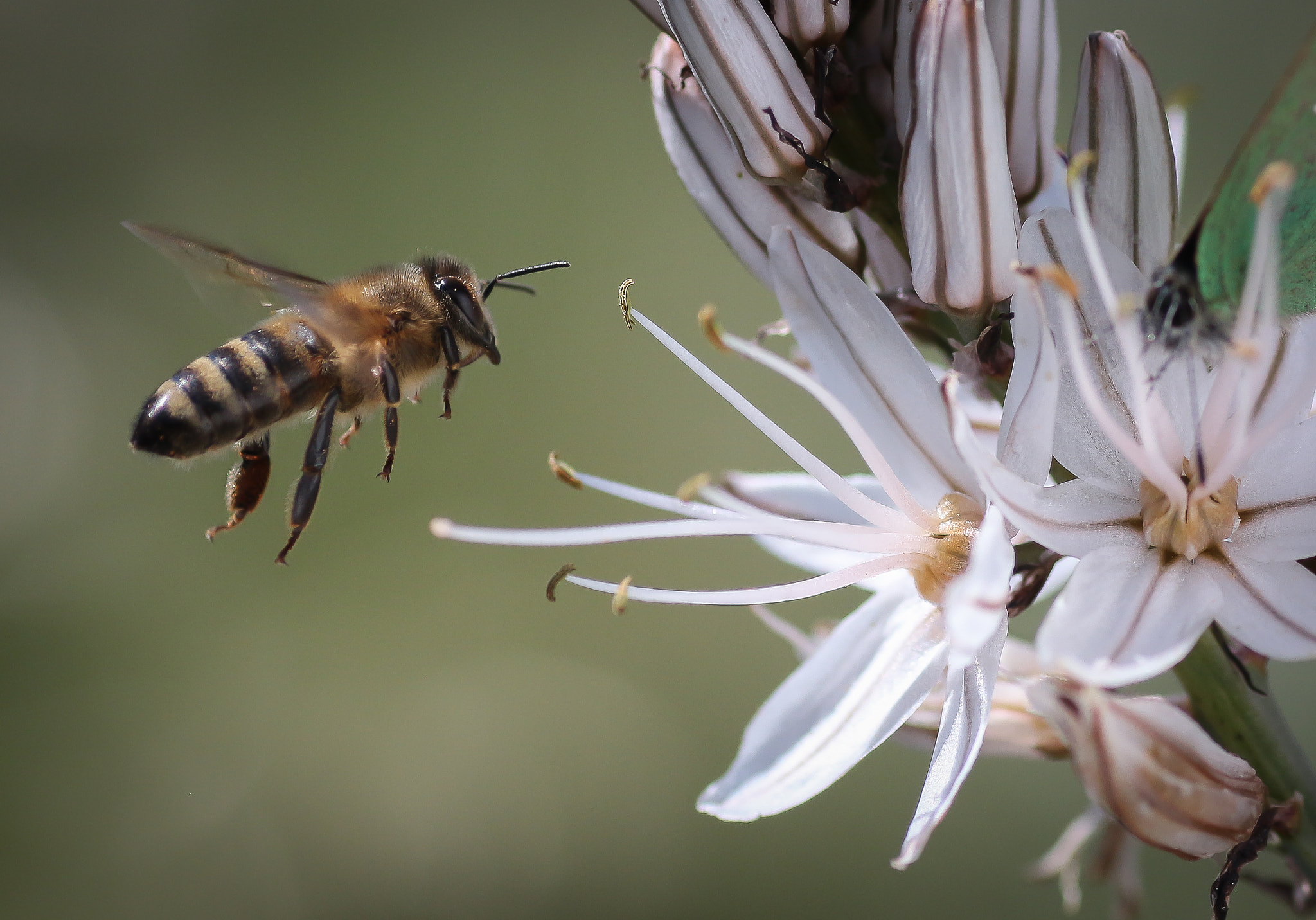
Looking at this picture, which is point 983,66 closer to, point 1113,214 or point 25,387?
point 1113,214

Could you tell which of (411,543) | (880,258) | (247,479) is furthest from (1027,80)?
(411,543)

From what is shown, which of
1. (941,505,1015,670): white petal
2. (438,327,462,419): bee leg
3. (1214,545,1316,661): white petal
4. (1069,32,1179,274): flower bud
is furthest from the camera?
(438,327,462,419): bee leg

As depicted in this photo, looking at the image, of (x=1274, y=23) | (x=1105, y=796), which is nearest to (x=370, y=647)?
(x=1105, y=796)

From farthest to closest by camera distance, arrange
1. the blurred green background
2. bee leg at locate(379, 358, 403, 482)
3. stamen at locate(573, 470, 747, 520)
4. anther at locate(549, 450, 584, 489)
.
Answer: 1. the blurred green background
2. bee leg at locate(379, 358, 403, 482)
3. anther at locate(549, 450, 584, 489)
4. stamen at locate(573, 470, 747, 520)

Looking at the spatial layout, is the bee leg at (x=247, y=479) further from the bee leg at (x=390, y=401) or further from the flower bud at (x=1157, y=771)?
the flower bud at (x=1157, y=771)

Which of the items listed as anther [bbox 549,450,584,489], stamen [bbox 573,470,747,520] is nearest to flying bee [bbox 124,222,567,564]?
anther [bbox 549,450,584,489]

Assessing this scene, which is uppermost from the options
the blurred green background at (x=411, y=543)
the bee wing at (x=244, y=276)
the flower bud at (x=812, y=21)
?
the bee wing at (x=244, y=276)

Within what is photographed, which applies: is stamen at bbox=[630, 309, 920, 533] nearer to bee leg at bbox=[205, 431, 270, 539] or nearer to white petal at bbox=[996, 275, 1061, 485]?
white petal at bbox=[996, 275, 1061, 485]

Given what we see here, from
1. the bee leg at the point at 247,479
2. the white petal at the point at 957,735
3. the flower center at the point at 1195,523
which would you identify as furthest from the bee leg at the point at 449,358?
the flower center at the point at 1195,523
